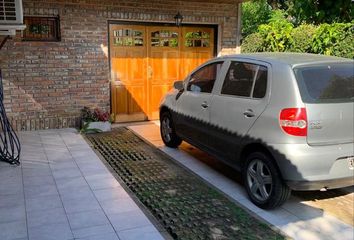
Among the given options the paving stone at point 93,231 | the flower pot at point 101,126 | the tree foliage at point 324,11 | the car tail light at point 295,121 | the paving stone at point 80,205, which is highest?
the tree foliage at point 324,11

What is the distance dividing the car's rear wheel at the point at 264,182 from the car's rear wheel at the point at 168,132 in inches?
85.9

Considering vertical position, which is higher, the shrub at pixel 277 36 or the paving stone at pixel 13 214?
the shrub at pixel 277 36

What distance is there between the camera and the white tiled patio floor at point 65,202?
3469 mm

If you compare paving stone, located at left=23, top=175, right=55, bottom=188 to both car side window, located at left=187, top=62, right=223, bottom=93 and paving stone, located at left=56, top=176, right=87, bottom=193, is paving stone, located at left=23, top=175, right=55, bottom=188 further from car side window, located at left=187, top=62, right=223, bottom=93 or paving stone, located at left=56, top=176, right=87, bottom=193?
car side window, located at left=187, top=62, right=223, bottom=93

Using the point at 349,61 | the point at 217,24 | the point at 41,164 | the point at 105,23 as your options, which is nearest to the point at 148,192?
the point at 41,164

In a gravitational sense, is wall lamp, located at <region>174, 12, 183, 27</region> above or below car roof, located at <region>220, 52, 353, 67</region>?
above

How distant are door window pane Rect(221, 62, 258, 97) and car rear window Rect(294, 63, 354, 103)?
648 millimetres

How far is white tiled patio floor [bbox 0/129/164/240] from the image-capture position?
347 cm

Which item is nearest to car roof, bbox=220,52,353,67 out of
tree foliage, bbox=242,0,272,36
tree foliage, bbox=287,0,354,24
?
tree foliage, bbox=287,0,354,24

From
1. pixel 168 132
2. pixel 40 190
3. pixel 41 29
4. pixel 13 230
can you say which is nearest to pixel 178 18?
pixel 41 29

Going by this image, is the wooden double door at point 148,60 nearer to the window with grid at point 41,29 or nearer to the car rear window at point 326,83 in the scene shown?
the window with grid at point 41,29

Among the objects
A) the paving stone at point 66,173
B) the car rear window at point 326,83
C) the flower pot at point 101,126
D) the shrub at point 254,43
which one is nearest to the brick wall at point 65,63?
the flower pot at point 101,126

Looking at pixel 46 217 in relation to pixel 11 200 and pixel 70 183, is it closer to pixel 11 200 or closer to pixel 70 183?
pixel 11 200

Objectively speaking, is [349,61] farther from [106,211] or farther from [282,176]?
[106,211]
